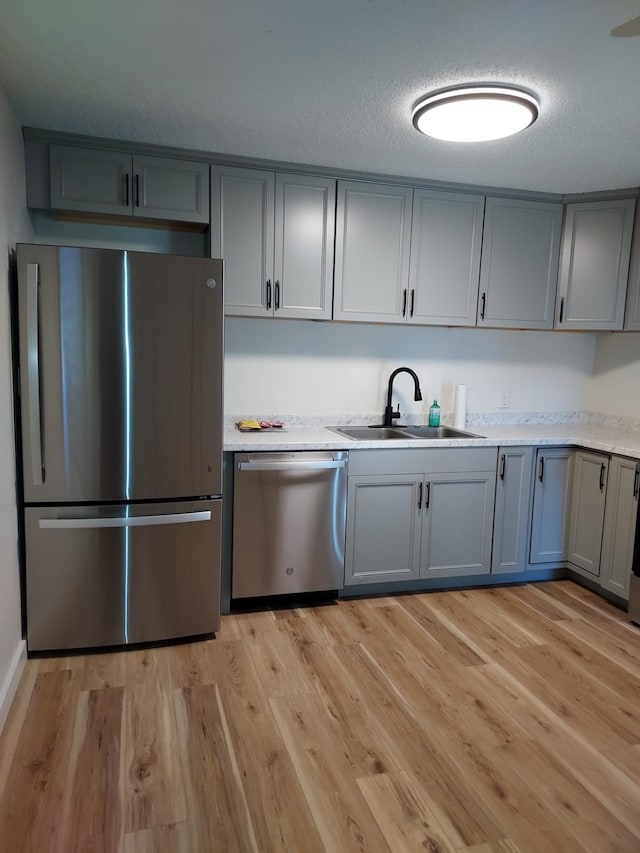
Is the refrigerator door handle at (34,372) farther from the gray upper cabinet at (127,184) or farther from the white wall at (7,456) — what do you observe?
the gray upper cabinet at (127,184)

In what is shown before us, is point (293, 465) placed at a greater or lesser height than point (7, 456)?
lesser

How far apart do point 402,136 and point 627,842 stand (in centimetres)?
271

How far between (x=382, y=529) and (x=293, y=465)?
0.64m

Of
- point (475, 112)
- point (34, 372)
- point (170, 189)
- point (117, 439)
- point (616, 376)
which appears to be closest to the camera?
point (475, 112)

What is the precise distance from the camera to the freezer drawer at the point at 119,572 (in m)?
2.49

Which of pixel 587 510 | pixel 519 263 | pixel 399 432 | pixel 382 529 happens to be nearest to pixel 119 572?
pixel 382 529

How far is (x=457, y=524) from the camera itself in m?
3.32

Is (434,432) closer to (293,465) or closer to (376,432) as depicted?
(376,432)

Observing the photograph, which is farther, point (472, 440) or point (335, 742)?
point (472, 440)

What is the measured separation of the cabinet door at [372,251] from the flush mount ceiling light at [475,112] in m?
0.82

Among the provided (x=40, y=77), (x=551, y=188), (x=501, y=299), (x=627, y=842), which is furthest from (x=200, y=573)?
(x=551, y=188)

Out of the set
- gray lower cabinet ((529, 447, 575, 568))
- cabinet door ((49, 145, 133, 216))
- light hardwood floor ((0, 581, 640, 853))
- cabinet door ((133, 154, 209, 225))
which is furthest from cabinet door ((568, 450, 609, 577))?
cabinet door ((49, 145, 133, 216))

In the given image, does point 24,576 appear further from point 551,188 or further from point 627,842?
point 551,188

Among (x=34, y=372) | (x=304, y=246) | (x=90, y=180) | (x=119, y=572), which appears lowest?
(x=119, y=572)
